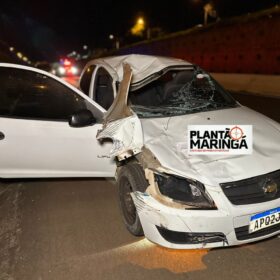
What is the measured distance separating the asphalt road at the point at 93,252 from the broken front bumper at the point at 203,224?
0.87 feet

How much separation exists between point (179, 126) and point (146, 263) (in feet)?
4.36

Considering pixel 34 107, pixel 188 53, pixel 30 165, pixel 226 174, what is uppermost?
pixel 34 107

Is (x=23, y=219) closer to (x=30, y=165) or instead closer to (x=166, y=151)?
(x=30, y=165)

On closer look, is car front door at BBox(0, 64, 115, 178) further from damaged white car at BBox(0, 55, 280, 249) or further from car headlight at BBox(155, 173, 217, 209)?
car headlight at BBox(155, 173, 217, 209)

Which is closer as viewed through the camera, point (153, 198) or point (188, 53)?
point (153, 198)

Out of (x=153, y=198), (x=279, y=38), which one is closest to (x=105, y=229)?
(x=153, y=198)

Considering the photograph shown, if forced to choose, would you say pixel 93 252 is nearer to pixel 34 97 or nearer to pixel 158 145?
pixel 158 145

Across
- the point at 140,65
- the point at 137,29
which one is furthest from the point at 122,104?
the point at 137,29

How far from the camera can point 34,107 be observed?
13.7 feet

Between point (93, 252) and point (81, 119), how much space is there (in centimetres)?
137

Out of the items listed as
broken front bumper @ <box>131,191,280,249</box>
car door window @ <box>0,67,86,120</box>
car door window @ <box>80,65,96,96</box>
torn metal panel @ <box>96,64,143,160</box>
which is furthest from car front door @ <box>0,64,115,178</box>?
broken front bumper @ <box>131,191,280,249</box>

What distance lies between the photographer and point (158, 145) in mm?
3201

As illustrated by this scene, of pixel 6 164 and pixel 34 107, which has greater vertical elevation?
pixel 34 107

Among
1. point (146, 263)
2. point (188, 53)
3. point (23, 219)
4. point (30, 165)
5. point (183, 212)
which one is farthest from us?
point (188, 53)
